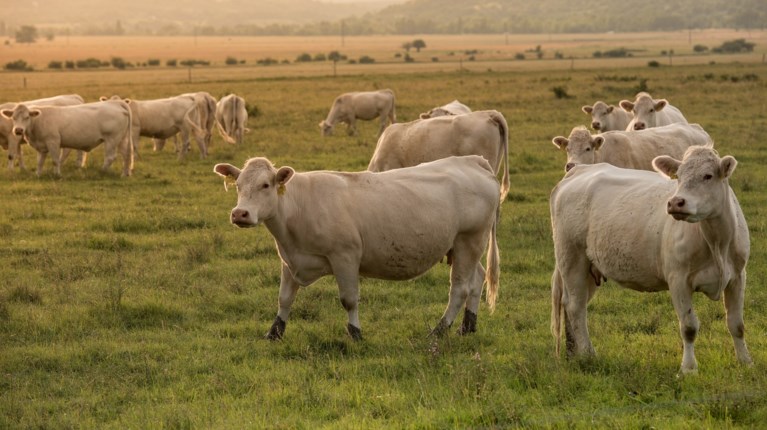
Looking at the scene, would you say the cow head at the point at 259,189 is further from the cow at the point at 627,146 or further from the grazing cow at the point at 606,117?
the grazing cow at the point at 606,117

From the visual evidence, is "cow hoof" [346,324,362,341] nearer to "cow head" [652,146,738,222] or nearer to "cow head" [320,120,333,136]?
"cow head" [652,146,738,222]

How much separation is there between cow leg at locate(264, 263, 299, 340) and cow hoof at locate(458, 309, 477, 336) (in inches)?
65.6

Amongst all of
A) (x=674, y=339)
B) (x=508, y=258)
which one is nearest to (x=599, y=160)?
→ (x=508, y=258)

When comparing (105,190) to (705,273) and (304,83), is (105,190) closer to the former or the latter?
(705,273)

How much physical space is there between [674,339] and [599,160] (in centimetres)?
499

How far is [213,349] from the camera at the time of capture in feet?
28.6

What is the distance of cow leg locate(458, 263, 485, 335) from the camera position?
923cm

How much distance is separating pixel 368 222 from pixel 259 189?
1099mm

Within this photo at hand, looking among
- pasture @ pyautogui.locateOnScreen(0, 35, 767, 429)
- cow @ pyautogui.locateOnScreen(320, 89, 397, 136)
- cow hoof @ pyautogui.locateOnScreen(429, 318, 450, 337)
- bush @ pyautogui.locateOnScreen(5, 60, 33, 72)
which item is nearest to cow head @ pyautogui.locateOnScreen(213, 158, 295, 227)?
pasture @ pyautogui.locateOnScreen(0, 35, 767, 429)

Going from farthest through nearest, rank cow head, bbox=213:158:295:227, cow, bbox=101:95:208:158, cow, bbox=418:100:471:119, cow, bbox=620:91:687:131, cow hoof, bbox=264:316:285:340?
cow, bbox=101:95:208:158
cow, bbox=418:100:471:119
cow, bbox=620:91:687:131
cow hoof, bbox=264:316:285:340
cow head, bbox=213:158:295:227

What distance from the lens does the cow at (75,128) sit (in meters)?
19.8

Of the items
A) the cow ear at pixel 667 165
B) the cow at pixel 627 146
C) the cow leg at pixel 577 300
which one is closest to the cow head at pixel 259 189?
the cow leg at pixel 577 300

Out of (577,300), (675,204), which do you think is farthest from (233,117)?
(675,204)

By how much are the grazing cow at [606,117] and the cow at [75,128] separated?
32.0ft
